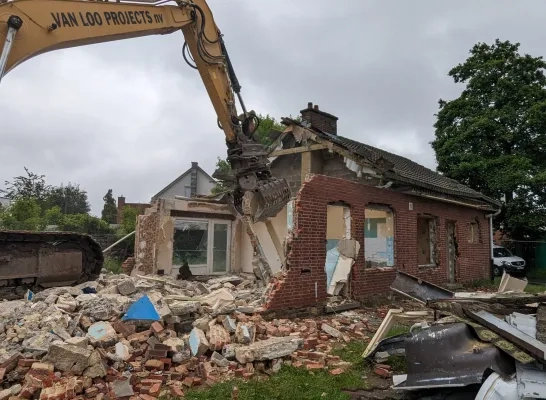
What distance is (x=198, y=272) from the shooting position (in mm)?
13773

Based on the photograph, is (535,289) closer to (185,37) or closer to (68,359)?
(185,37)

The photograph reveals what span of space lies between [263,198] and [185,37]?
10.7 ft

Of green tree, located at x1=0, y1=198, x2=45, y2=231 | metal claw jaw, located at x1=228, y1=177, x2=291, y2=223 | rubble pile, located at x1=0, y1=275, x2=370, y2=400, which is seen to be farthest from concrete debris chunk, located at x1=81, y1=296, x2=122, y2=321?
green tree, located at x1=0, y1=198, x2=45, y2=231

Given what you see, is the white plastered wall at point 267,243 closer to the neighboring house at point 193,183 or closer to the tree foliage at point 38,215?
the tree foliage at point 38,215

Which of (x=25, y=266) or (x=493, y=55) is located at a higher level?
(x=493, y=55)

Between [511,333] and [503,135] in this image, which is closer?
[511,333]

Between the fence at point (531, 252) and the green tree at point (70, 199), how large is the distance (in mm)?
37749

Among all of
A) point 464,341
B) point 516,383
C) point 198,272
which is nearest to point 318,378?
point 464,341

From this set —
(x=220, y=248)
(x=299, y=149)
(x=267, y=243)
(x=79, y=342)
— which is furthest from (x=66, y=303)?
(x=267, y=243)

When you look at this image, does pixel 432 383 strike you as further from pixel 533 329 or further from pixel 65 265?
pixel 65 265

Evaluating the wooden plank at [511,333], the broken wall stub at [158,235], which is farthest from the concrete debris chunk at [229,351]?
A: the broken wall stub at [158,235]

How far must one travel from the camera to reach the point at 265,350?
18.0 ft

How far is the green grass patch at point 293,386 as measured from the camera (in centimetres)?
461

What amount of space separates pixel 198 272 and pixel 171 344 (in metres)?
8.28
